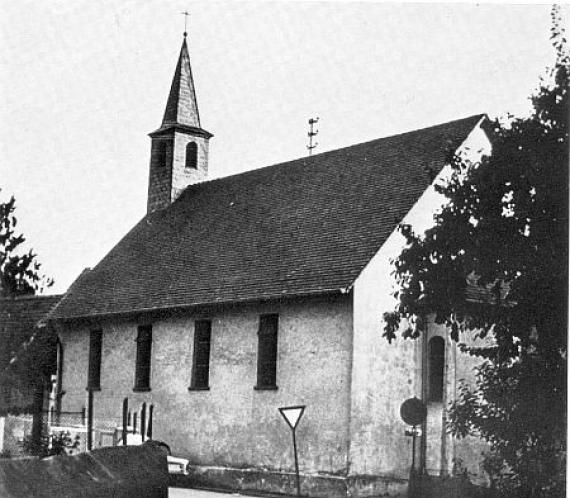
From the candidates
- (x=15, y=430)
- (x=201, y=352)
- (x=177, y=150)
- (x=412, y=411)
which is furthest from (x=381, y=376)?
(x=177, y=150)

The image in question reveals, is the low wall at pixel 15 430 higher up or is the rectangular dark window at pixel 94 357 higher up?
the rectangular dark window at pixel 94 357

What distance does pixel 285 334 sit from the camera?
24906 mm

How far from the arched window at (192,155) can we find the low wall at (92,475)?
77.1ft

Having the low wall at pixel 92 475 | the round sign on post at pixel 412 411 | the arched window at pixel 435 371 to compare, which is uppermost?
the arched window at pixel 435 371

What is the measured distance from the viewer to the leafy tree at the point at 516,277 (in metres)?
15.6

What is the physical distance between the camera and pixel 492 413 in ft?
55.1

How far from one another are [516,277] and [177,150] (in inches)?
836

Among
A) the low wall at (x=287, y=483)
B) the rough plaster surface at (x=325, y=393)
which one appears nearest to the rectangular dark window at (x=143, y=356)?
the rough plaster surface at (x=325, y=393)

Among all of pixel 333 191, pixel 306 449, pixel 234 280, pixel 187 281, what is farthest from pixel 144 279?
pixel 306 449

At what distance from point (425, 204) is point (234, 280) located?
555 centimetres

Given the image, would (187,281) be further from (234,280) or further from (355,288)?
(355,288)

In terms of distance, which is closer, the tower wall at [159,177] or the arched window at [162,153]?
the tower wall at [159,177]

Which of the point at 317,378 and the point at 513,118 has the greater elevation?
the point at 513,118

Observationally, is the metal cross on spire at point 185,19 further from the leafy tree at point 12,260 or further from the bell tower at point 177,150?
the bell tower at point 177,150
